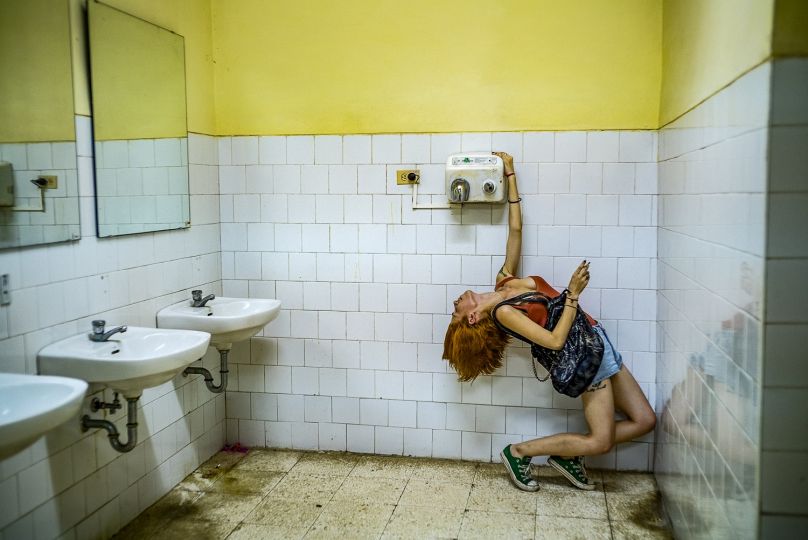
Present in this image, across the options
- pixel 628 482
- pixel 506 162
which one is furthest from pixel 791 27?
pixel 628 482

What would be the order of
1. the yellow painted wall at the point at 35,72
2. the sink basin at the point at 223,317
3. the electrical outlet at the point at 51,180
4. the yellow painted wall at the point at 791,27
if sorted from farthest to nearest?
the sink basin at the point at 223,317 → the electrical outlet at the point at 51,180 → the yellow painted wall at the point at 35,72 → the yellow painted wall at the point at 791,27

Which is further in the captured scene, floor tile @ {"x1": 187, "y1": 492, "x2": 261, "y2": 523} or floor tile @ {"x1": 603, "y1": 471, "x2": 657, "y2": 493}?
floor tile @ {"x1": 603, "y1": 471, "x2": 657, "y2": 493}

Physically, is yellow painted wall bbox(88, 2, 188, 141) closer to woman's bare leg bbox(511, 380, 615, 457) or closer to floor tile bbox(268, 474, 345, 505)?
floor tile bbox(268, 474, 345, 505)

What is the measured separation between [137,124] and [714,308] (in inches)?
105

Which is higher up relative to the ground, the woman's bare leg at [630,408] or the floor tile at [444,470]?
the woman's bare leg at [630,408]

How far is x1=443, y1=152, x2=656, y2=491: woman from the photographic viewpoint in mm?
3283

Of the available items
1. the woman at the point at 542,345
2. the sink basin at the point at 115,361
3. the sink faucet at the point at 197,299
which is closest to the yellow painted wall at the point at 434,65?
the woman at the point at 542,345

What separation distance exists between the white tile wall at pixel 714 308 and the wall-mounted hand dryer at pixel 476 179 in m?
0.83

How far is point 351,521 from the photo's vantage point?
329 cm

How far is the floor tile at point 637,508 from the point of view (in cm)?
328

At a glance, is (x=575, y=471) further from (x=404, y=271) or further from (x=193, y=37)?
(x=193, y=37)

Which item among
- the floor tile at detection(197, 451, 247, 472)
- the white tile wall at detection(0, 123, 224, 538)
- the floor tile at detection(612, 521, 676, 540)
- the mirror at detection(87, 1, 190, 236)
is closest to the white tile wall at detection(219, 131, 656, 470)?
the floor tile at detection(197, 451, 247, 472)

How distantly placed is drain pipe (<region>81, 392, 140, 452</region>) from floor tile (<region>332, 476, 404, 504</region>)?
1.06 m

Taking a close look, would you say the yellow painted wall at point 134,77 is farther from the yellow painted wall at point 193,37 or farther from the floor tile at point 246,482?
the floor tile at point 246,482
